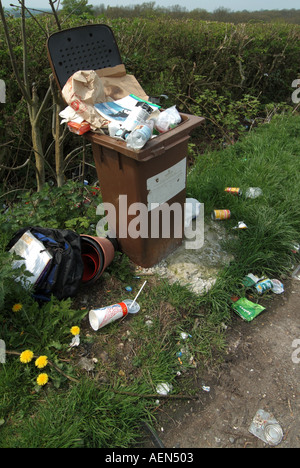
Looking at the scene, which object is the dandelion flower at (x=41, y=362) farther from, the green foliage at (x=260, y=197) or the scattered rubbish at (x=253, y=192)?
the scattered rubbish at (x=253, y=192)

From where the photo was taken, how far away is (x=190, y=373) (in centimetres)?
207

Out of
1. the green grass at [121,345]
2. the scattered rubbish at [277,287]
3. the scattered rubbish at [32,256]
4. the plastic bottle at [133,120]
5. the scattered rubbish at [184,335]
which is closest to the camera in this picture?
the green grass at [121,345]

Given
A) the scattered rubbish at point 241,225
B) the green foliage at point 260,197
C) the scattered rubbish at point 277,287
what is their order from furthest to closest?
the scattered rubbish at point 241,225 < the green foliage at point 260,197 < the scattered rubbish at point 277,287

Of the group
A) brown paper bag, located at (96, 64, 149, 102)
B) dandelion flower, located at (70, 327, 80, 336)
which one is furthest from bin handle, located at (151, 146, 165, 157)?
dandelion flower, located at (70, 327, 80, 336)

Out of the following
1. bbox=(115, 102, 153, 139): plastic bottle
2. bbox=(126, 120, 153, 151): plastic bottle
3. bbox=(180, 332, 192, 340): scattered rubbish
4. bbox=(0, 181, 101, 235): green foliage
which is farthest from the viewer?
bbox=(0, 181, 101, 235): green foliage

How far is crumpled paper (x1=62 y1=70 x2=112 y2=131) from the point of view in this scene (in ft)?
6.53

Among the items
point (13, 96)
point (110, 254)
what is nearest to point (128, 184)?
point (110, 254)

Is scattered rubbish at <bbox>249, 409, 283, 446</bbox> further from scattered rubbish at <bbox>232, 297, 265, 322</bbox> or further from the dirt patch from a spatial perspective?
scattered rubbish at <bbox>232, 297, 265, 322</bbox>

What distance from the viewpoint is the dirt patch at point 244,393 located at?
70.1 inches

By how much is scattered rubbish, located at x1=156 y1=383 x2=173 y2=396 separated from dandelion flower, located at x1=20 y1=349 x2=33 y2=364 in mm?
787

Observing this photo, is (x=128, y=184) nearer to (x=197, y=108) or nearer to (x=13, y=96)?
(x=13, y=96)

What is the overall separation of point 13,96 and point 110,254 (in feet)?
6.94

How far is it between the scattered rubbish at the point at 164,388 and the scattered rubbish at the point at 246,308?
834 mm

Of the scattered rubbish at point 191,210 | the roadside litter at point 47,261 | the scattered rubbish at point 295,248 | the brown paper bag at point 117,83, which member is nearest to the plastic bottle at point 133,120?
the brown paper bag at point 117,83
